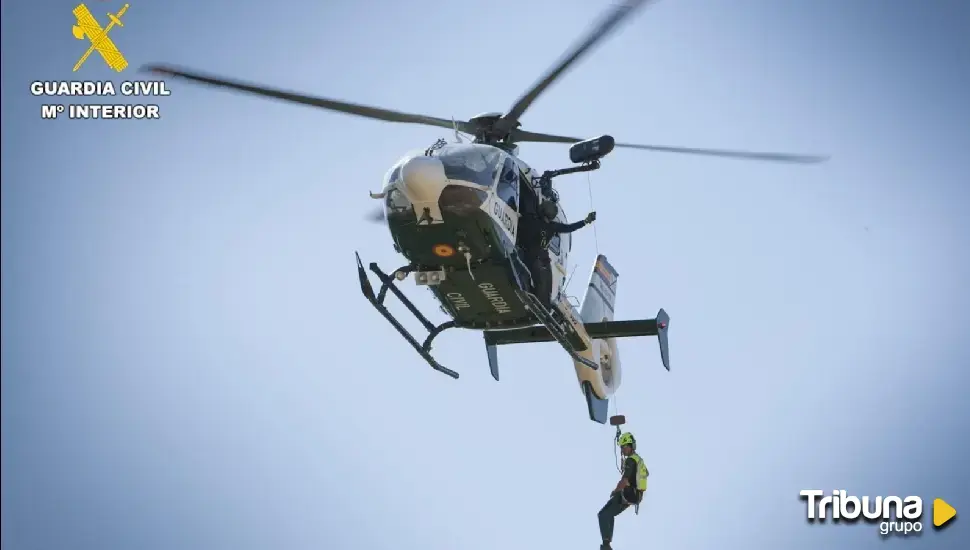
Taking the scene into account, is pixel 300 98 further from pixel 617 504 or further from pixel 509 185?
pixel 617 504

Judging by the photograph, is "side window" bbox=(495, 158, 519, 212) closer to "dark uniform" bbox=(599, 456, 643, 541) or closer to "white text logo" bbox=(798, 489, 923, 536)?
"dark uniform" bbox=(599, 456, 643, 541)

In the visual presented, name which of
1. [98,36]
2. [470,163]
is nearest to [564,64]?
[470,163]

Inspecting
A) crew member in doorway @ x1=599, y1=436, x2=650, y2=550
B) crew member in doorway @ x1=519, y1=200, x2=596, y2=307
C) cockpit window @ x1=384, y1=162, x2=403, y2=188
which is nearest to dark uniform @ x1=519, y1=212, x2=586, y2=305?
crew member in doorway @ x1=519, y1=200, x2=596, y2=307

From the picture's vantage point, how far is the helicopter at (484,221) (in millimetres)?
17469

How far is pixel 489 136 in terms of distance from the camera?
1939 cm

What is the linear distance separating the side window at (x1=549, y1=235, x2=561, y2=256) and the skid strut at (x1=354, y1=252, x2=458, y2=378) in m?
1.46

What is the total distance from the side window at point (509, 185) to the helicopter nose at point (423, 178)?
89 centimetres

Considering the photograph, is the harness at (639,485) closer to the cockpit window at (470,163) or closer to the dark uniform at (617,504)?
the dark uniform at (617,504)

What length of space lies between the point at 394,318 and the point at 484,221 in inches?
77.1

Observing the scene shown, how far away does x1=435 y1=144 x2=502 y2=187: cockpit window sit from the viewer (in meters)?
17.5

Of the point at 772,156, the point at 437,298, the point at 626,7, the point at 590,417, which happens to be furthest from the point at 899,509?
the point at 626,7

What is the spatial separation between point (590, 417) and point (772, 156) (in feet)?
15.2

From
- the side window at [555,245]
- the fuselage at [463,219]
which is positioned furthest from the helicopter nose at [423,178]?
the side window at [555,245]

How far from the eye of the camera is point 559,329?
64.0ft
